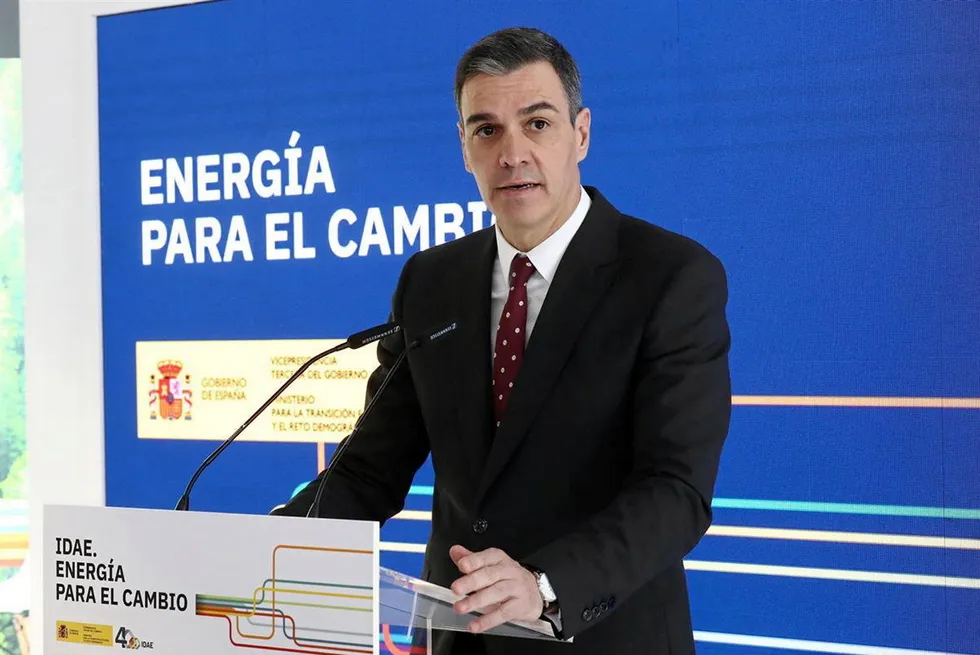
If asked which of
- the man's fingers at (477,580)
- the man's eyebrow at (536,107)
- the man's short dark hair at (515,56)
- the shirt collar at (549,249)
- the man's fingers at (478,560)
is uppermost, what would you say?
the man's short dark hair at (515,56)

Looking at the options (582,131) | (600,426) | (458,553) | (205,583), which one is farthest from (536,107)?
(205,583)

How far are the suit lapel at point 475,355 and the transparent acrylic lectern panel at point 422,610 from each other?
0.39 metres

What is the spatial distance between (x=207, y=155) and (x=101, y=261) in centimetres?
66

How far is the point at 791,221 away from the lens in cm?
304

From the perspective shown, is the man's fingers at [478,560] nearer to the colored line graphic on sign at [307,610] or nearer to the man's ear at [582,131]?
the colored line graphic on sign at [307,610]

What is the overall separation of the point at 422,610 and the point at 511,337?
1.89 ft

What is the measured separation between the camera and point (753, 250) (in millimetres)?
3109

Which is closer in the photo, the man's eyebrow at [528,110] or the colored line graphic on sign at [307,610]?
the colored line graphic on sign at [307,610]

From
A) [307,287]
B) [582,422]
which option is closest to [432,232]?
[307,287]

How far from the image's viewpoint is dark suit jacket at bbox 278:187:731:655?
5.13 feet

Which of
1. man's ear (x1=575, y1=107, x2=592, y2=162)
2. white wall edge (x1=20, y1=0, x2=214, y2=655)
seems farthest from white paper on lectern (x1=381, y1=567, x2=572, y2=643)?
white wall edge (x1=20, y1=0, x2=214, y2=655)

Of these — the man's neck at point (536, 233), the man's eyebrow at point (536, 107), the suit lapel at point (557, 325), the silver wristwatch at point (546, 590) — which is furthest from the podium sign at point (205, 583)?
the man's eyebrow at point (536, 107)

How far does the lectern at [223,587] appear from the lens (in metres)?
1.12

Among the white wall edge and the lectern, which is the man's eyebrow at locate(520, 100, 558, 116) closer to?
the lectern
